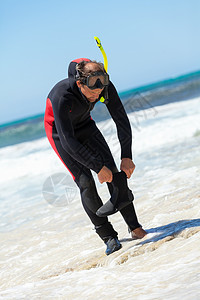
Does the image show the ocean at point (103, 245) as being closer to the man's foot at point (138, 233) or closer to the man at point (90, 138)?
the man's foot at point (138, 233)

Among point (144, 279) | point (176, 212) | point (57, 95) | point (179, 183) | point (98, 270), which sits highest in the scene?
point (57, 95)

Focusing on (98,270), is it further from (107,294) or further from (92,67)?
A: (92,67)

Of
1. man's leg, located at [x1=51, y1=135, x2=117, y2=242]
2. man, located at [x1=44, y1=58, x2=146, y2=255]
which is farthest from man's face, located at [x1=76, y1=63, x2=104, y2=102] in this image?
man's leg, located at [x1=51, y1=135, x2=117, y2=242]

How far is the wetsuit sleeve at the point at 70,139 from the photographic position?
112 inches

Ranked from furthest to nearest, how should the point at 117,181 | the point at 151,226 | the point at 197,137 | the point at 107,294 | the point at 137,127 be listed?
the point at 137,127, the point at 197,137, the point at 151,226, the point at 117,181, the point at 107,294

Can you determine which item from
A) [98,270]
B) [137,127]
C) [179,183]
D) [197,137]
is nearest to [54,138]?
[98,270]

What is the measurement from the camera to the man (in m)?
2.85

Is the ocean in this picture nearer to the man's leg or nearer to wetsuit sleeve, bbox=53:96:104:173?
the man's leg

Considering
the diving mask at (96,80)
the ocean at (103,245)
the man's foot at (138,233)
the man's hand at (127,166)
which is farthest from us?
the man's foot at (138,233)

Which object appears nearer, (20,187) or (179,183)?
(179,183)

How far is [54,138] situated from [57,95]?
0.40 m

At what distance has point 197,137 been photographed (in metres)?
9.12

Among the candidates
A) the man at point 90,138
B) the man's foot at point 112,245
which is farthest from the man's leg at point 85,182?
the man's foot at point 112,245

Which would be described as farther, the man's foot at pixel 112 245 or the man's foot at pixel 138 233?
the man's foot at pixel 138 233
